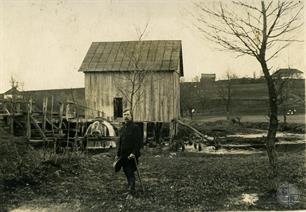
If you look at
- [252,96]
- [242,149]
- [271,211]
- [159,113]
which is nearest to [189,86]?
[252,96]

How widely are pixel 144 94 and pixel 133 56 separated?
224 centimetres

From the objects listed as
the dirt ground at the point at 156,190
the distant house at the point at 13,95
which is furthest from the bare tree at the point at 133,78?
the dirt ground at the point at 156,190

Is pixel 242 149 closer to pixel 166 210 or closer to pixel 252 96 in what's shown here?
pixel 166 210

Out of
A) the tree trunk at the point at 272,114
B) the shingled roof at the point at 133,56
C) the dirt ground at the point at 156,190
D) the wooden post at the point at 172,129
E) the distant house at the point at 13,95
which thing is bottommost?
the dirt ground at the point at 156,190

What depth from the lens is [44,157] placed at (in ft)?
37.7

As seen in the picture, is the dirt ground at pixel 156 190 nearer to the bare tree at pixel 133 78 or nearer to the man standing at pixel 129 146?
the man standing at pixel 129 146

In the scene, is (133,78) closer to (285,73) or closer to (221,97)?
(285,73)

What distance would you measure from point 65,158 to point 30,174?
6.90 feet

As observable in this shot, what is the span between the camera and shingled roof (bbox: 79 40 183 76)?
2553 centimetres

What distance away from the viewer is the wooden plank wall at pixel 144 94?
2569 cm

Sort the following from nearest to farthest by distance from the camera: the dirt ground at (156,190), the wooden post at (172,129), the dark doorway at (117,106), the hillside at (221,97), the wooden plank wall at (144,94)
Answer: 1. the dirt ground at (156,190)
2. the wooden post at (172,129)
3. the wooden plank wall at (144,94)
4. the dark doorway at (117,106)
5. the hillside at (221,97)

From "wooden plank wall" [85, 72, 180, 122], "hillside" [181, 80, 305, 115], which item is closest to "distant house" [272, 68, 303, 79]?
"wooden plank wall" [85, 72, 180, 122]

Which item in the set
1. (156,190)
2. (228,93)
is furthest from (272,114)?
(228,93)

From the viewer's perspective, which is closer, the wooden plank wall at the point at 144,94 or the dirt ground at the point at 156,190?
the dirt ground at the point at 156,190
